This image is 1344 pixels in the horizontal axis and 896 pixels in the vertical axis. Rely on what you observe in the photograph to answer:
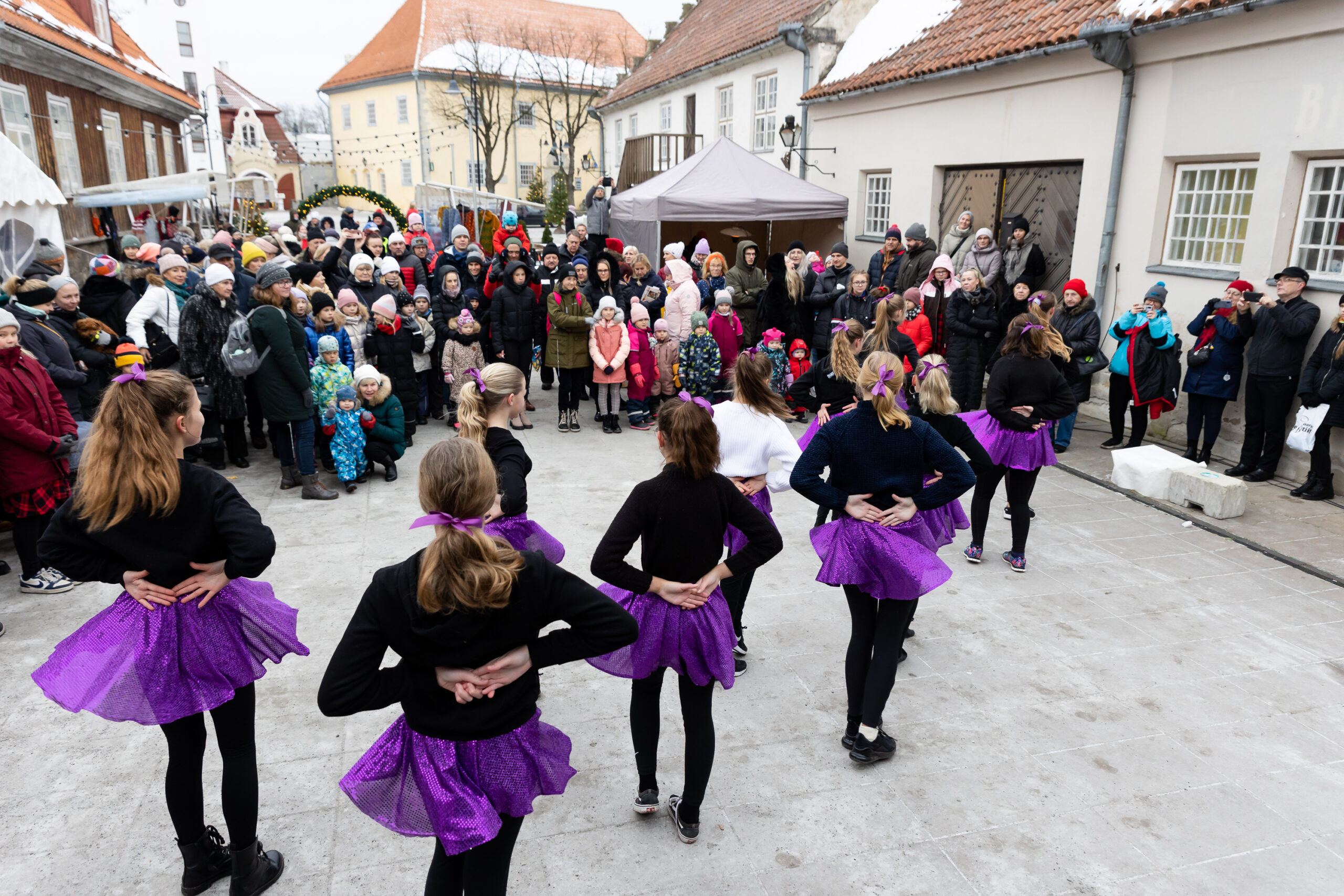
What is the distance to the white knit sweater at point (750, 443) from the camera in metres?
4.30

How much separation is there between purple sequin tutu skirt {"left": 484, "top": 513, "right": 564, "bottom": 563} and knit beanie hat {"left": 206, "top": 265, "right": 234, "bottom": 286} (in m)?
4.69

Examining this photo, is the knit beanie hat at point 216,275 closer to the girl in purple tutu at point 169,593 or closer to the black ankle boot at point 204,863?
the girl in purple tutu at point 169,593

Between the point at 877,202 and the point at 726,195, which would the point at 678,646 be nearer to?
the point at 726,195

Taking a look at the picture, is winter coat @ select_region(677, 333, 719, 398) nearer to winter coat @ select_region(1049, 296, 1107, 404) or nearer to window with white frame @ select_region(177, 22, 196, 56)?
winter coat @ select_region(1049, 296, 1107, 404)

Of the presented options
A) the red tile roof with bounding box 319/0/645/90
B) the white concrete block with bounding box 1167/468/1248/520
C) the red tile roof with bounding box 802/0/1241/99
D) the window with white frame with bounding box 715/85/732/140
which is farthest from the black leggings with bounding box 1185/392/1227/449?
the red tile roof with bounding box 319/0/645/90

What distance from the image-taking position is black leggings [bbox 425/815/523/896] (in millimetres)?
2434

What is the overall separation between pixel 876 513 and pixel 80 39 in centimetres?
1766

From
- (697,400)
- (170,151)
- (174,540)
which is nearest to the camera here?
(174,540)

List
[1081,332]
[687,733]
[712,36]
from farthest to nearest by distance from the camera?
[712,36] → [1081,332] → [687,733]

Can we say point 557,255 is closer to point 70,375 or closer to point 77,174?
point 70,375

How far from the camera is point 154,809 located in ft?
11.7

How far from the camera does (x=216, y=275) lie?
23.7 ft

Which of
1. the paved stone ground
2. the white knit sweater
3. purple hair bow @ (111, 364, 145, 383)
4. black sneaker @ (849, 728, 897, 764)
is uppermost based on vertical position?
purple hair bow @ (111, 364, 145, 383)

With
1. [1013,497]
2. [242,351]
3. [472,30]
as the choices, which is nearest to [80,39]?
[242,351]
